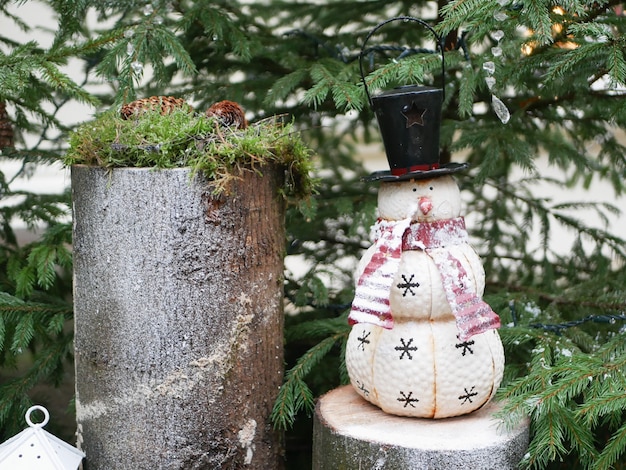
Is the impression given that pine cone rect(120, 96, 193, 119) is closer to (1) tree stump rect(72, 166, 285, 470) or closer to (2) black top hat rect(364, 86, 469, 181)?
(1) tree stump rect(72, 166, 285, 470)

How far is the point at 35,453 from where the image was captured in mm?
2266

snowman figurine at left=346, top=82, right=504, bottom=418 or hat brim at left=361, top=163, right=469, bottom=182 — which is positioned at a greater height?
hat brim at left=361, top=163, right=469, bottom=182

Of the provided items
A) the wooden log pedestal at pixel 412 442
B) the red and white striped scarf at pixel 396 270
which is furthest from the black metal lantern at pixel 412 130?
the wooden log pedestal at pixel 412 442

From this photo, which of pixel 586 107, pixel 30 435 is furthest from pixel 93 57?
pixel 586 107

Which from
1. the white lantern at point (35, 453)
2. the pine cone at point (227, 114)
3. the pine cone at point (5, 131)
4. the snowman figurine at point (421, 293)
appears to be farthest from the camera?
the pine cone at point (5, 131)

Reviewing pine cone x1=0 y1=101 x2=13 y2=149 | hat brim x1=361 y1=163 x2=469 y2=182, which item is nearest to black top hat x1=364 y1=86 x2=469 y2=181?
hat brim x1=361 y1=163 x2=469 y2=182

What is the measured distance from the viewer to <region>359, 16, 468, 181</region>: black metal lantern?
2.12 metres

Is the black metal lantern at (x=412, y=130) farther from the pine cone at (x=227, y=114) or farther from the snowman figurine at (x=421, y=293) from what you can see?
the pine cone at (x=227, y=114)

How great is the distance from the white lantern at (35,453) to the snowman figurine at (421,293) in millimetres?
1020

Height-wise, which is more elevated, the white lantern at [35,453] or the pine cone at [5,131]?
the pine cone at [5,131]

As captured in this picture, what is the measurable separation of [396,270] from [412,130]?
0.42m

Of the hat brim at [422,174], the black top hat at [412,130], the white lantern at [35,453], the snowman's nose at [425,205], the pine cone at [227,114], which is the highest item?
the pine cone at [227,114]

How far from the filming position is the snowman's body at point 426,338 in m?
2.12

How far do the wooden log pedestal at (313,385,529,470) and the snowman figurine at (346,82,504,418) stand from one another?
5cm
